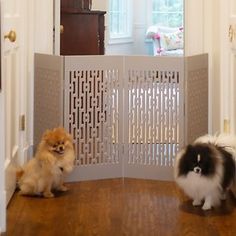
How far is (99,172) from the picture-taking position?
157 inches

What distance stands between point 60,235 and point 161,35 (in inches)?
276

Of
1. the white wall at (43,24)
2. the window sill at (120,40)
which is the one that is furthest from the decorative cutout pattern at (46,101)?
the window sill at (120,40)

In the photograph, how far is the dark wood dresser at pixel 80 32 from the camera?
5035mm

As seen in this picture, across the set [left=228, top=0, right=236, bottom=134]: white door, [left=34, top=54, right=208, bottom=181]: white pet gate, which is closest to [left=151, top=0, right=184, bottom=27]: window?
[left=34, top=54, right=208, bottom=181]: white pet gate

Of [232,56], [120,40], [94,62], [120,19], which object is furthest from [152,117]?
[120,19]

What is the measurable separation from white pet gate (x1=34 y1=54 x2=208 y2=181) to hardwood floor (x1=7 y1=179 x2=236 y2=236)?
21 cm

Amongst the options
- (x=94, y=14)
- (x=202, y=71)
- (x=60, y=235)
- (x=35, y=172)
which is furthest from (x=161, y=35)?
(x=60, y=235)

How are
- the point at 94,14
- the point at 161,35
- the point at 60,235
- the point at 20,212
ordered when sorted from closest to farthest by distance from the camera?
the point at 60,235, the point at 20,212, the point at 94,14, the point at 161,35

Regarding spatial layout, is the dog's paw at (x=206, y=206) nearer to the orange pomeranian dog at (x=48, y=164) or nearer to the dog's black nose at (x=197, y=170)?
the dog's black nose at (x=197, y=170)

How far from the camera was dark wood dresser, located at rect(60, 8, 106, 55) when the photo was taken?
504 cm

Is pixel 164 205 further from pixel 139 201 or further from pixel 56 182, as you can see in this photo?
pixel 56 182

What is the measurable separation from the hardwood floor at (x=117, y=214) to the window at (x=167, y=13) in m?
6.67

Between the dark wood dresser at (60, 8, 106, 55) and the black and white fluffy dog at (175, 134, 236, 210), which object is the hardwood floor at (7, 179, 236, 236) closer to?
the black and white fluffy dog at (175, 134, 236, 210)

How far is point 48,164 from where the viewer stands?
139 inches
